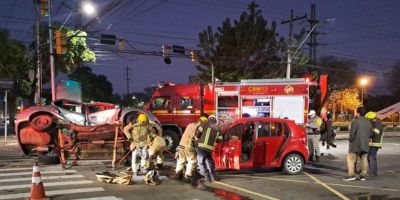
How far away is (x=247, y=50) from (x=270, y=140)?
27.2m

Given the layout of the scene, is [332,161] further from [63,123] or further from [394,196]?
[63,123]

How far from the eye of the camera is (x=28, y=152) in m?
15.5

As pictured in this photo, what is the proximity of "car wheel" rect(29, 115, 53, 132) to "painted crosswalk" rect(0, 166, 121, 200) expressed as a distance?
1.27 m

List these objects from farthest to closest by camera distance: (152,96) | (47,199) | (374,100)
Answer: (374,100), (152,96), (47,199)

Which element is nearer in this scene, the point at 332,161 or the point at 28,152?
the point at 28,152

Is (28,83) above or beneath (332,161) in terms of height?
above

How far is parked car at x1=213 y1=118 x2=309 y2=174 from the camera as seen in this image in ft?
42.5

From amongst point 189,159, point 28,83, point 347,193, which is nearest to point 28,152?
point 189,159

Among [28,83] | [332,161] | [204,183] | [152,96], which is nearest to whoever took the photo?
[204,183]

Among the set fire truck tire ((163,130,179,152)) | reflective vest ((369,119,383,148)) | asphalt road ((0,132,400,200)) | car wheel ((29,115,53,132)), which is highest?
car wheel ((29,115,53,132))

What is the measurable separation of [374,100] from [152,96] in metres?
82.8

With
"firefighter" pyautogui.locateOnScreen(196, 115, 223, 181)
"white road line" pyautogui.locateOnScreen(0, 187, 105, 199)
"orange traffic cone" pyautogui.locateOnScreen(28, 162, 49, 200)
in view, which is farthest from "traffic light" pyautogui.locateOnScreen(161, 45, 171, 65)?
"orange traffic cone" pyautogui.locateOnScreen(28, 162, 49, 200)

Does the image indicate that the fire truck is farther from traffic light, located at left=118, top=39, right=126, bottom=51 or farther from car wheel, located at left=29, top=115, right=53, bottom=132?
traffic light, located at left=118, top=39, right=126, bottom=51

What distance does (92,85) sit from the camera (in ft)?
244
